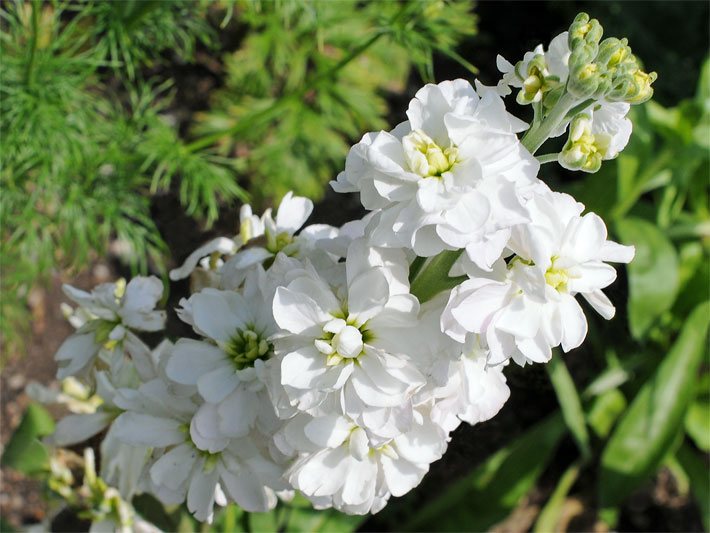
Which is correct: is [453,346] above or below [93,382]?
above

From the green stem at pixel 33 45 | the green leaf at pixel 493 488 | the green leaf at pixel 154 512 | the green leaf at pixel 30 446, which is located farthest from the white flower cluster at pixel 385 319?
the green leaf at pixel 493 488

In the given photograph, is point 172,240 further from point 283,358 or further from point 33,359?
point 283,358

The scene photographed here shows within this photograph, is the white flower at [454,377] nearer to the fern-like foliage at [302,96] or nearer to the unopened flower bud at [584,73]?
the unopened flower bud at [584,73]

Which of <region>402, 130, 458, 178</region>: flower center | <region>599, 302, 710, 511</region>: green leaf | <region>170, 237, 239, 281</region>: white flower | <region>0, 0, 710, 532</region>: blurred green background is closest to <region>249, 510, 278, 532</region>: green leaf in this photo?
<region>0, 0, 710, 532</region>: blurred green background

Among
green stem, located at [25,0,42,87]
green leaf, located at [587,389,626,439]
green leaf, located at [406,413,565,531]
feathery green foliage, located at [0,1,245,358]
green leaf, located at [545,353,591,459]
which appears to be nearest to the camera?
green stem, located at [25,0,42,87]

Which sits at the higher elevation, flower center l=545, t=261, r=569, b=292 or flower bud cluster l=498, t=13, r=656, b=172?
flower bud cluster l=498, t=13, r=656, b=172

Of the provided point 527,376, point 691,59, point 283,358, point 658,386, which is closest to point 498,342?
point 283,358

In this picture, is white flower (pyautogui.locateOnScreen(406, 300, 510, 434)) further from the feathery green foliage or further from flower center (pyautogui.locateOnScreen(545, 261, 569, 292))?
the feathery green foliage
